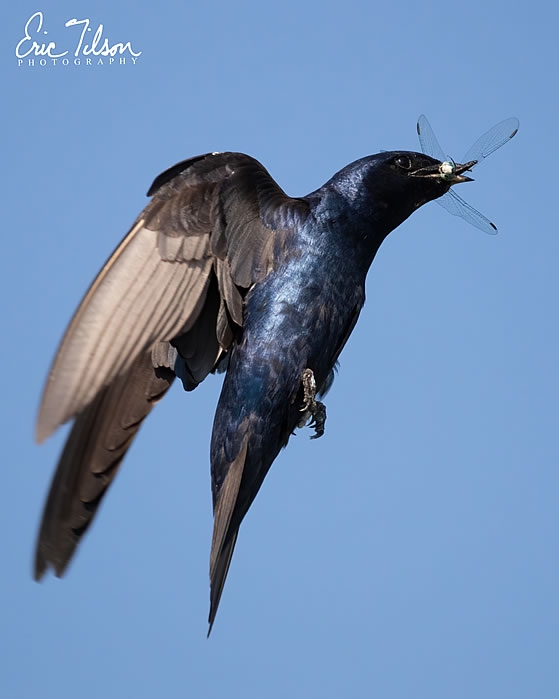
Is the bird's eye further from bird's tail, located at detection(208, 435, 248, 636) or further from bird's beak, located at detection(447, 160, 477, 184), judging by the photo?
bird's tail, located at detection(208, 435, 248, 636)

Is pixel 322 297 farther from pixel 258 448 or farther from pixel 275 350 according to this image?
pixel 258 448

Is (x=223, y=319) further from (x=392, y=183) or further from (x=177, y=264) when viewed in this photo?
(x=392, y=183)

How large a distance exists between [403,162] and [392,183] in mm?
48

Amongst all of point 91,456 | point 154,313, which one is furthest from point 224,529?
point 154,313

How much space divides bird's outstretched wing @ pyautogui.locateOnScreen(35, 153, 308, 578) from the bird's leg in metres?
0.14

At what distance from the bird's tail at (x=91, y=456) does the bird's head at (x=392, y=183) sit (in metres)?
0.43

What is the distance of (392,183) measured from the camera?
192cm

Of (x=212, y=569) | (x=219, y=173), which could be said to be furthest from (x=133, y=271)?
(x=212, y=569)

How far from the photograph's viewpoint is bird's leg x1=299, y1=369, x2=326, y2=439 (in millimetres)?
1778

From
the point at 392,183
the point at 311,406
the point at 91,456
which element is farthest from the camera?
the point at 392,183

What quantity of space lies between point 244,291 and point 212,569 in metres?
0.42

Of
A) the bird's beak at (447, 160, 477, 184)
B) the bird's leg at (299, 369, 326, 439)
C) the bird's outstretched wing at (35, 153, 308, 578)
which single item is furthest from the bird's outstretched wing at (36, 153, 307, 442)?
the bird's beak at (447, 160, 477, 184)

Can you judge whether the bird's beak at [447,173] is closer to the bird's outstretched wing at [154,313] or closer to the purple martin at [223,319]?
the purple martin at [223,319]

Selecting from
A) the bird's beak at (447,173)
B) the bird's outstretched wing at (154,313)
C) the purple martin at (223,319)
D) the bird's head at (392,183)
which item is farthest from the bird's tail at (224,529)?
the bird's beak at (447,173)
